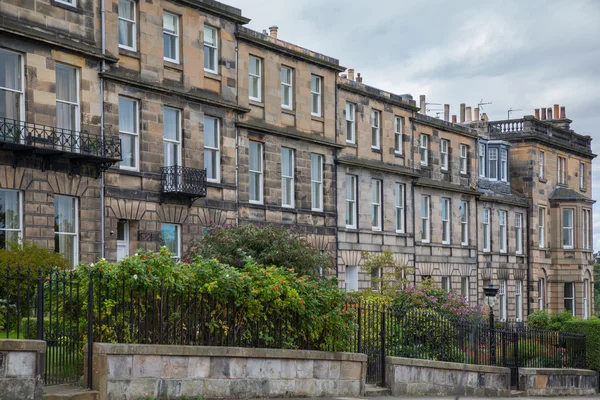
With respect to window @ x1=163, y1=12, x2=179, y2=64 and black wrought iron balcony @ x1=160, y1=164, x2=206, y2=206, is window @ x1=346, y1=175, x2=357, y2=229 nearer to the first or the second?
black wrought iron balcony @ x1=160, y1=164, x2=206, y2=206

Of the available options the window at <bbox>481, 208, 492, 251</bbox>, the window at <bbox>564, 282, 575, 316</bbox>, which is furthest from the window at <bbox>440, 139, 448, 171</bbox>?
the window at <bbox>564, 282, 575, 316</bbox>

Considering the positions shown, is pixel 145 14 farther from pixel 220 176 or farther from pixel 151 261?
pixel 151 261

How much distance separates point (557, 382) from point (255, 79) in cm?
1469

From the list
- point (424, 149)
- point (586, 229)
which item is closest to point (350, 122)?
point (424, 149)

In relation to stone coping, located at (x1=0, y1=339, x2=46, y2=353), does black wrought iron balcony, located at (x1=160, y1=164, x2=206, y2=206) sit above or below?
above

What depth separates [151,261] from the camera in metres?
17.5

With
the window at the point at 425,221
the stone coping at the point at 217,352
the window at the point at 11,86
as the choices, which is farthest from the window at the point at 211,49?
the window at the point at 425,221

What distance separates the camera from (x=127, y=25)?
29.9 meters

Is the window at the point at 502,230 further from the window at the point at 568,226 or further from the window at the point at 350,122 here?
the window at the point at 350,122

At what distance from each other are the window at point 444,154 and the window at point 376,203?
7243 millimetres

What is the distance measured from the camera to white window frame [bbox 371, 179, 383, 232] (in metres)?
43.6

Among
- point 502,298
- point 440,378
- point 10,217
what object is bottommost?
point 502,298

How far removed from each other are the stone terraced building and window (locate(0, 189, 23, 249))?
0.04 meters

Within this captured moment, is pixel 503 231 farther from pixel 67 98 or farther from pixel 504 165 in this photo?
pixel 67 98
